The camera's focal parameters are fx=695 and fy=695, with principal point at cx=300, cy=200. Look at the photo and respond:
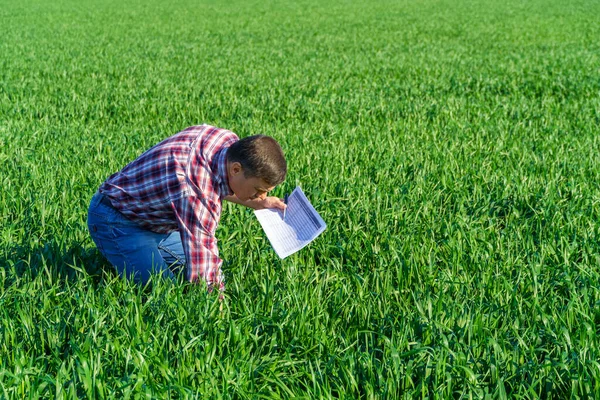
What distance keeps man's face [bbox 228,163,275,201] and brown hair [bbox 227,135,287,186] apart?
0.02m

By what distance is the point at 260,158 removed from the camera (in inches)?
110

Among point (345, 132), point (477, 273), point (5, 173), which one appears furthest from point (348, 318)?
point (345, 132)

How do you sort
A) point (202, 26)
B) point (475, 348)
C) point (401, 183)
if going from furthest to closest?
point (202, 26) → point (401, 183) → point (475, 348)

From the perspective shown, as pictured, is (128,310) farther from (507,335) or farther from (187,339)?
(507,335)

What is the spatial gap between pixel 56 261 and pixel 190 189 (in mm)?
978

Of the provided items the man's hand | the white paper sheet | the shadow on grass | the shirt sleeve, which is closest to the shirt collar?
the shirt sleeve

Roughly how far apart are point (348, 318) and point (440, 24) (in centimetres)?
2009

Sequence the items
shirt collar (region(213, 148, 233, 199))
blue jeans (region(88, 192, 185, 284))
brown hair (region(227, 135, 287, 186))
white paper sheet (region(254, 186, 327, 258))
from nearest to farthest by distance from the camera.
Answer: brown hair (region(227, 135, 287, 186)), shirt collar (region(213, 148, 233, 199)), white paper sheet (region(254, 186, 327, 258)), blue jeans (region(88, 192, 185, 284))

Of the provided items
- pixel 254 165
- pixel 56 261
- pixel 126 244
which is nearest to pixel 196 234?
pixel 254 165

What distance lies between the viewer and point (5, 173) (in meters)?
5.26

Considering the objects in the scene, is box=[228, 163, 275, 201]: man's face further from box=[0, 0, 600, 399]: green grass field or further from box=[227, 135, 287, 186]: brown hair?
box=[0, 0, 600, 399]: green grass field

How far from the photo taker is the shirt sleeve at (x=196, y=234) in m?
2.92

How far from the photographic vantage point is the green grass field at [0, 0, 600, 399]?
245 centimetres

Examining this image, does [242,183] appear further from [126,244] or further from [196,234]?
[126,244]
